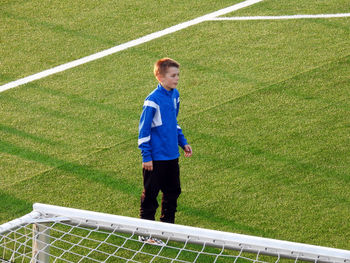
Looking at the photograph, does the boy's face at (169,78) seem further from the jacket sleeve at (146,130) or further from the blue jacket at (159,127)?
the jacket sleeve at (146,130)

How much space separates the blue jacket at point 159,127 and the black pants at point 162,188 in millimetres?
91

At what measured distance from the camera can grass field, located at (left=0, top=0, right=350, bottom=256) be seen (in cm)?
589

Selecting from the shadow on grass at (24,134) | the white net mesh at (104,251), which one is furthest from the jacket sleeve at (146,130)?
the shadow on grass at (24,134)

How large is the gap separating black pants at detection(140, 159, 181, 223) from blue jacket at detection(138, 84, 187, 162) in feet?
0.30

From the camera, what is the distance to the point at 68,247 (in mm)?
5359

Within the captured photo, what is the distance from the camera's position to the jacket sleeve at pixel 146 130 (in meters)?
5.05

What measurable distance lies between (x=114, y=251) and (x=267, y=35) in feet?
15.5

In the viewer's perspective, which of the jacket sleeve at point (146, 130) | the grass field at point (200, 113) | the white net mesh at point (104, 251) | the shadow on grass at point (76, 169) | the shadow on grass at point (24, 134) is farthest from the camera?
the shadow on grass at point (24, 134)

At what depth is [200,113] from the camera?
7348 millimetres

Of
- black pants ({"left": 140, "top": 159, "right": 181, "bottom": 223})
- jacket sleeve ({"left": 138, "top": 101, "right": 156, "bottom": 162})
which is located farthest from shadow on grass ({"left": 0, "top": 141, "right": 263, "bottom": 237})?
jacket sleeve ({"left": 138, "top": 101, "right": 156, "bottom": 162})

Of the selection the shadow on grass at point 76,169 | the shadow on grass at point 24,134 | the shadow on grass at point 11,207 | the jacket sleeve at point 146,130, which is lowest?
the shadow on grass at point 11,207

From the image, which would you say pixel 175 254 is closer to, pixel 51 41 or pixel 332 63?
pixel 332 63

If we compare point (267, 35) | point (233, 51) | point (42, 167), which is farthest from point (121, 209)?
point (267, 35)

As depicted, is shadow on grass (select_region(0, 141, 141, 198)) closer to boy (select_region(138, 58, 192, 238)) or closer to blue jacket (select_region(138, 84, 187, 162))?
boy (select_region(138, 58, 192, 238))
